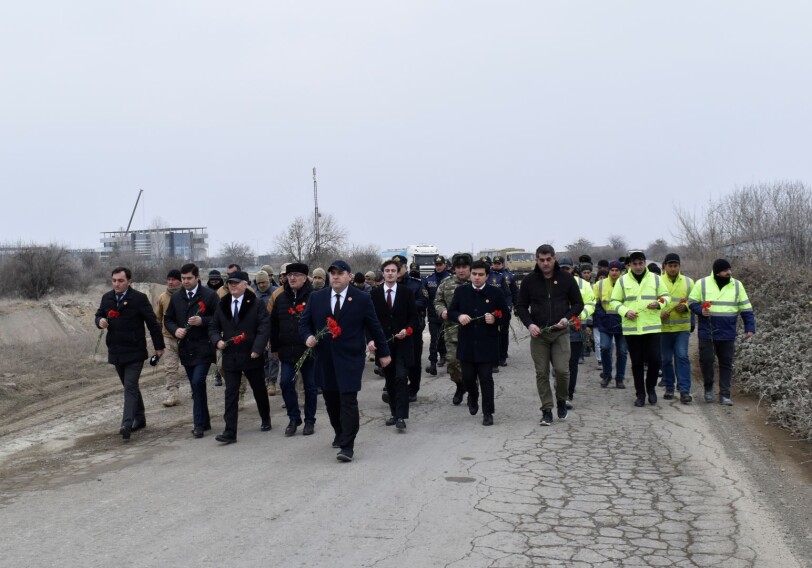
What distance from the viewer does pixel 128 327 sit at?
9812mm

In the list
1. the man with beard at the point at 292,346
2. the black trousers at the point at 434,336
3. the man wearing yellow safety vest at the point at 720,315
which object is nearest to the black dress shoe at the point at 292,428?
the man with beard at the point at 292,346

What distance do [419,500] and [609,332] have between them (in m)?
7.19

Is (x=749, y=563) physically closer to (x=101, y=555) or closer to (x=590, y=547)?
(x=590, y=547)

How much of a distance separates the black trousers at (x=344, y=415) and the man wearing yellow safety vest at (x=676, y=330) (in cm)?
517

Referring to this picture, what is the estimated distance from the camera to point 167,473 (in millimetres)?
7656

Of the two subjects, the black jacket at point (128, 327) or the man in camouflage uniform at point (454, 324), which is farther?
the man in camouflage uniform at point (454, 324)

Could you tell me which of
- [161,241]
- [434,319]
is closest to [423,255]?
[434,319]

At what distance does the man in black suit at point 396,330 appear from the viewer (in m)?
9.66

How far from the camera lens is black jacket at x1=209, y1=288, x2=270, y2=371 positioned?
30.6 ft

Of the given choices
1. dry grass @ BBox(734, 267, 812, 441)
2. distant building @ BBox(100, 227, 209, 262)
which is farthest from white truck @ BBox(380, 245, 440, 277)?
distant building @ BBox(100, 227, 209, 262)

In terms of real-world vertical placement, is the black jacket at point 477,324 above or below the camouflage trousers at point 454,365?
above

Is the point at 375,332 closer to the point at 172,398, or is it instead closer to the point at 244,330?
the point at 244,330

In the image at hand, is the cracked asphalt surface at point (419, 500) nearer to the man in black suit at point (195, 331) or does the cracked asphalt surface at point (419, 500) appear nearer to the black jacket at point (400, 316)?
the man in black suit at point (195, 331)

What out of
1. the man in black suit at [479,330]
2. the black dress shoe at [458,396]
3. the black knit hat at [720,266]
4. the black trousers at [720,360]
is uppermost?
the black knit hat at [720,266]
